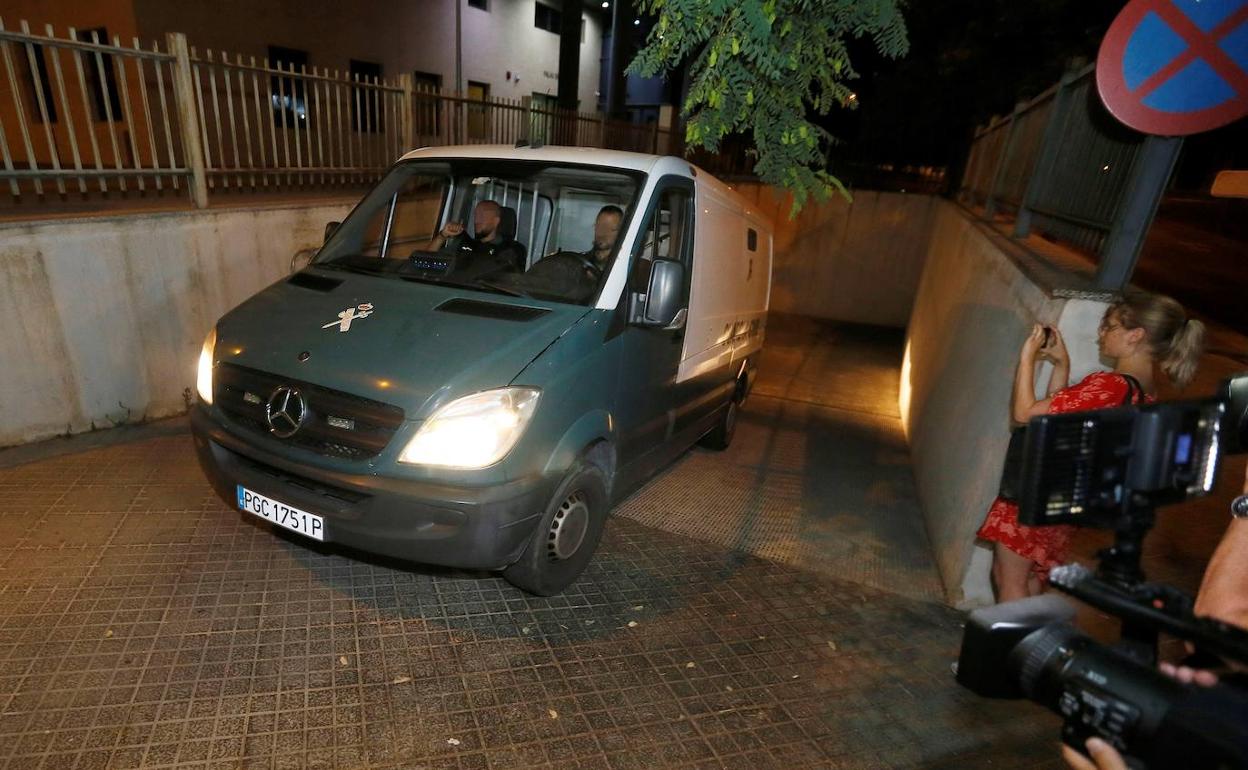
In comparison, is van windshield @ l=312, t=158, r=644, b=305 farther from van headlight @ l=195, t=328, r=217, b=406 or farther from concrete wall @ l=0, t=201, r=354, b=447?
concrete wall @ l=0, t=201, r=354, b=447

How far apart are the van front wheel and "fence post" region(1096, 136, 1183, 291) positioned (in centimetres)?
259

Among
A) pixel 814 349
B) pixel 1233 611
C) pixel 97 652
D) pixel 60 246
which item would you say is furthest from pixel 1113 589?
pixel 814 349

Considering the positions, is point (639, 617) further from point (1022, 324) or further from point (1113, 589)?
point (1022, 324)

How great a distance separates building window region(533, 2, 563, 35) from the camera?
73.3ft

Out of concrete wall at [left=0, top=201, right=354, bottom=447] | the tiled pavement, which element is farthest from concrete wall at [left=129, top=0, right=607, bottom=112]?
the tiled pavement

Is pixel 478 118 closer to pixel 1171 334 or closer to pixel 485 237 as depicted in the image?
pixel 485 237

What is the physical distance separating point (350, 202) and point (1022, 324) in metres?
5.68

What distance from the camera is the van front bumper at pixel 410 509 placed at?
8.46 feet

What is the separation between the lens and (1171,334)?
2391 millimetres

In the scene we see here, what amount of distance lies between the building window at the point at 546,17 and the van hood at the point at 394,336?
73.5 ft

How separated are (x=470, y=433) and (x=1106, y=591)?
2.09 m

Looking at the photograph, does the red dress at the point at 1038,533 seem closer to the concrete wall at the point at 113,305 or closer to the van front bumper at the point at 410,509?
the van front bumper at the point at 410,509

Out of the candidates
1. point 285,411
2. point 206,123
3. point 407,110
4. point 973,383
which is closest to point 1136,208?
point 973,383

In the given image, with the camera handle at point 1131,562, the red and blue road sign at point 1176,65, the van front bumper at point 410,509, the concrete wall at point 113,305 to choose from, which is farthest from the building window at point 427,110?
the camera handle at point 1131,562
